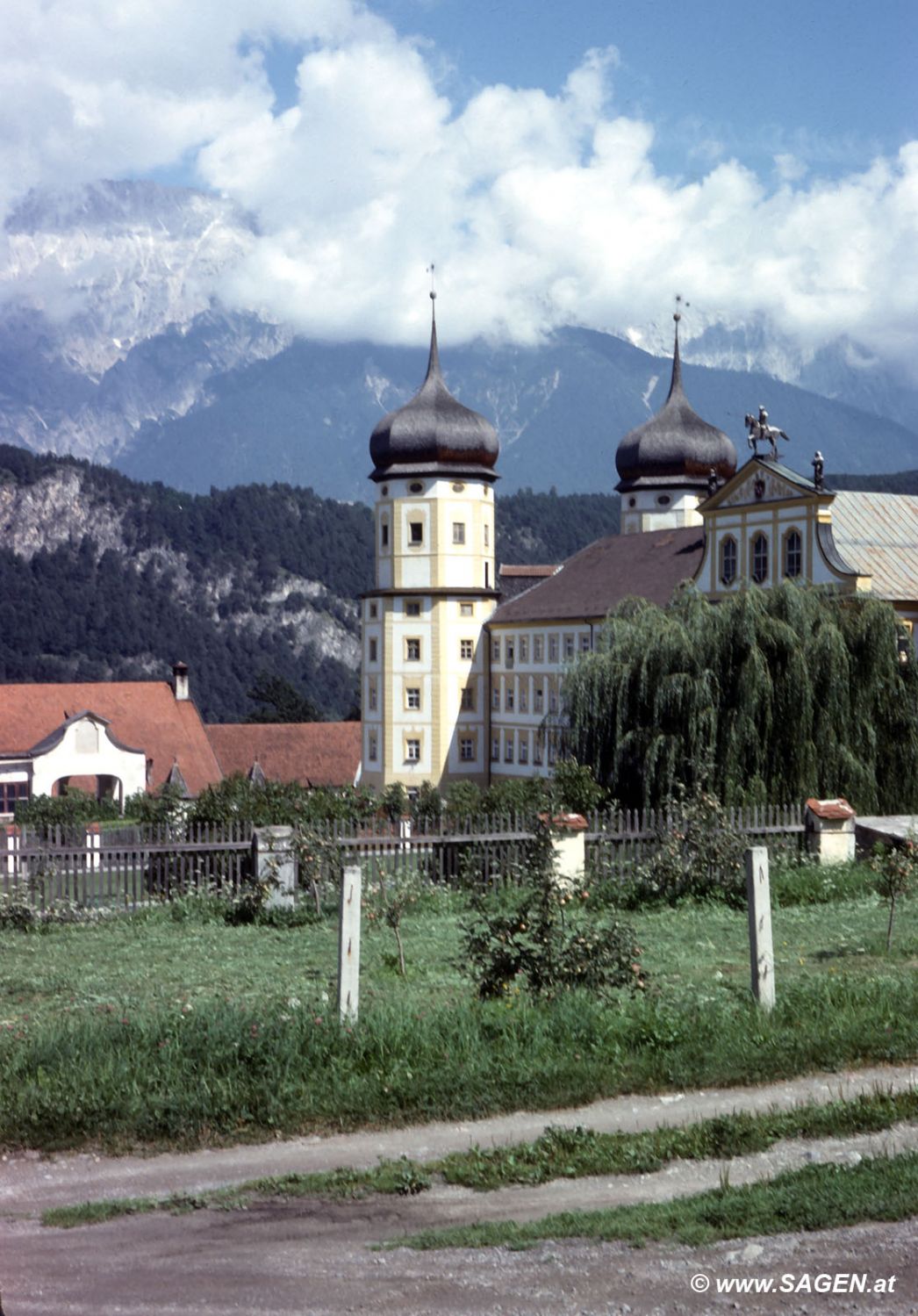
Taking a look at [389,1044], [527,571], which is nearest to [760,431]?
[389,1044]

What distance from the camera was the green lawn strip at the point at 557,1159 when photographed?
788 centimetres

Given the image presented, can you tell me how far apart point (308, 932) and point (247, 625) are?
6618 inches

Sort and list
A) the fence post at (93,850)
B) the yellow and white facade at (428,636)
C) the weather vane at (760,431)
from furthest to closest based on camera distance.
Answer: the yellow and white facade at (428,636) < the weather vane at (760,431) < the fence post at (93,850)

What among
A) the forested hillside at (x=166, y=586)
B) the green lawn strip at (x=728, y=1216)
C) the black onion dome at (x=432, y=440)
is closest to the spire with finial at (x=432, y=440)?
the black onion dome at (x=432, y=440)

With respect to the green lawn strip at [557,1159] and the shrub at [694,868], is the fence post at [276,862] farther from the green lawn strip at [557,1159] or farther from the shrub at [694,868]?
the green lawn strip at [557,1159]

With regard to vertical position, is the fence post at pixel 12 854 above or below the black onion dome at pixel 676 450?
below

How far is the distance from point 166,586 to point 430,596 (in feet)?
367

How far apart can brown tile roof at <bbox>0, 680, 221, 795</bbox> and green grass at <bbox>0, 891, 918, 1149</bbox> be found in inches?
2362

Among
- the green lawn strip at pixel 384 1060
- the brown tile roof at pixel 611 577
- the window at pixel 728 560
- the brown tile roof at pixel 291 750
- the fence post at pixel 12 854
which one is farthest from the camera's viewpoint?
the brown tile roof at pixel 291 750

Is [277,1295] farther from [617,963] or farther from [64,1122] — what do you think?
[617,963]

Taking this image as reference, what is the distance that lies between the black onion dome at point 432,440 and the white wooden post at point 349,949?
68699 mm

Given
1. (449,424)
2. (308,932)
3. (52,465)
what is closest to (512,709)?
(449,424)

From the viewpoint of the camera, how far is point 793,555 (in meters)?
50.9

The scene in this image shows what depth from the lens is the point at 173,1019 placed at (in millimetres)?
10359
